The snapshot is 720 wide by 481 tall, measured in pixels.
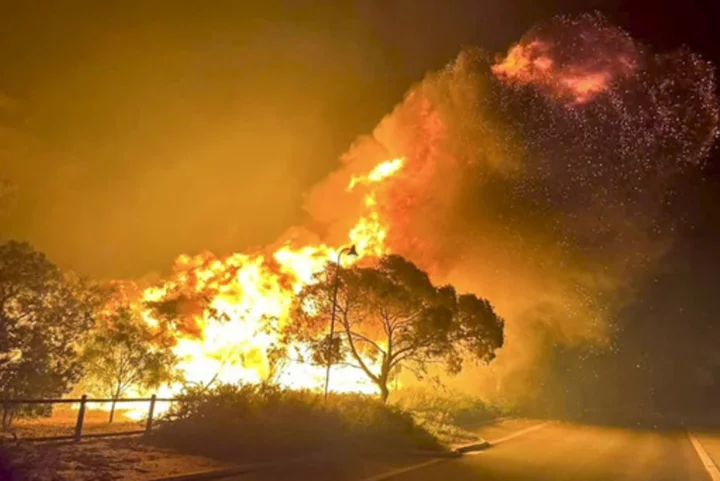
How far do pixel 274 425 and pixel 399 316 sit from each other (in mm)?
11521

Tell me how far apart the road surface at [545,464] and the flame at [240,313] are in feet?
33.4

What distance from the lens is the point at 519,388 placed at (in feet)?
170

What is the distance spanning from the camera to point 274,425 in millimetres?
18594

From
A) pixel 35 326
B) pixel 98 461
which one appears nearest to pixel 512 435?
pixel 35 326

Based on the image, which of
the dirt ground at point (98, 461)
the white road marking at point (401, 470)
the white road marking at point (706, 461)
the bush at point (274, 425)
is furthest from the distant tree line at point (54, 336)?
the white road marking at point (706, 461)

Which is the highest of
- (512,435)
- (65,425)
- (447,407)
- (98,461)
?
(447,407)

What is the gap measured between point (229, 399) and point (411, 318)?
11438 mm

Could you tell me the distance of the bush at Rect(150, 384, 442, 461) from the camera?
17141 mm

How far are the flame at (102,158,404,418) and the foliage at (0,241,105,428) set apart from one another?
20.3 feet

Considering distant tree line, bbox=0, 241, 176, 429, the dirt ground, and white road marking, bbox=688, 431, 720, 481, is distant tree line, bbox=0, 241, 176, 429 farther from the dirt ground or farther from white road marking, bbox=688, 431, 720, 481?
white road marking, bbox=688, 431, 720, 481

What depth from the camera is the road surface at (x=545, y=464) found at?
15328 millimetres

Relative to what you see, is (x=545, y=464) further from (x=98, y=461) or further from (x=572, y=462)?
(x=98, y=461)

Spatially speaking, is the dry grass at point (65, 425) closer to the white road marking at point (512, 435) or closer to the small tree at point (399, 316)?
the small tree at point (399, 316)

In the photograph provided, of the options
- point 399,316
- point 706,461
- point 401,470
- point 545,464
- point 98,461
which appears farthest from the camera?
point 399,316
